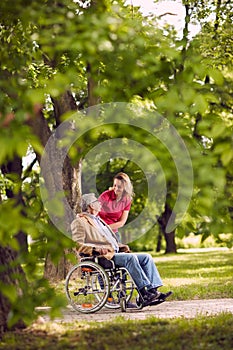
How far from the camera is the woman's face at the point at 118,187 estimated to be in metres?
9.76

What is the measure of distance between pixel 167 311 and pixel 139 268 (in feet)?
1.90

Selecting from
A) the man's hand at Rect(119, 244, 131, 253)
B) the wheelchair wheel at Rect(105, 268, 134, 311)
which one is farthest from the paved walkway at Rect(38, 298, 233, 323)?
the man's hand at Rect(119, 244, 131, 253)

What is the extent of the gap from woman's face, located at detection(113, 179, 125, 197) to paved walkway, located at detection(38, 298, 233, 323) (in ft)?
4.81

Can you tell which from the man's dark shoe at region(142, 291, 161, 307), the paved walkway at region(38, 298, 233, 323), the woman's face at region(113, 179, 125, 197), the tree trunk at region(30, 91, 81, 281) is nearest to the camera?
the paved walkway at region(38, 298, 233, 323)

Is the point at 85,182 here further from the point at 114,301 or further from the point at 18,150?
the point at 18,150

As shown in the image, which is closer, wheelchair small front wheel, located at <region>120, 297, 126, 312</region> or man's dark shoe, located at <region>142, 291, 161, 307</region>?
man's dark shoe, located at <region>142, 291, 161, 307</region>

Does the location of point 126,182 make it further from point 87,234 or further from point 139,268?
point 139,268

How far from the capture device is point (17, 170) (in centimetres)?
1991

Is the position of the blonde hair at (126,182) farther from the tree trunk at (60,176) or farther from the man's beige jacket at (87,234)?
the tree trunk at (60,176)

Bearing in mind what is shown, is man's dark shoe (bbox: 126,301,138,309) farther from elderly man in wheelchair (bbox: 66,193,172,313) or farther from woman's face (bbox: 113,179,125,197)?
woman's face (bbox: 113,179,125,197)

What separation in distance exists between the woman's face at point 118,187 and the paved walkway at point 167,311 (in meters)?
1.47

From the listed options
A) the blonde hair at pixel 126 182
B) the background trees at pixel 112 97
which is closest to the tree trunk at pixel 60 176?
the blonde hair at pixel 126 182

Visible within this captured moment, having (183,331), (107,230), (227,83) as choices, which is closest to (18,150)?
(183,331)

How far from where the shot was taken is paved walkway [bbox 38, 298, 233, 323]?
8164mm
